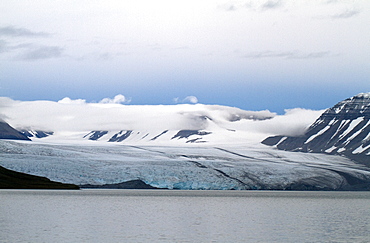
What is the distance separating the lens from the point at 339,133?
16250cm

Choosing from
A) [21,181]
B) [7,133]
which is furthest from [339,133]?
[21,181]

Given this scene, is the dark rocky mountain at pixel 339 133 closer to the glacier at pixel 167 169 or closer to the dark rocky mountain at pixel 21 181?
the glacier at pixel 167 169

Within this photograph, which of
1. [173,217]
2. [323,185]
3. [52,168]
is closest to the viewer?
[173,217]

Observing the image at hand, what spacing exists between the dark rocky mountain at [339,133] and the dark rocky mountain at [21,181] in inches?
3749

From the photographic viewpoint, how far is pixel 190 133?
200 m

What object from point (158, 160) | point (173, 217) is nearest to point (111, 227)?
point (173, 217)

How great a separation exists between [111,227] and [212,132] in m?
169

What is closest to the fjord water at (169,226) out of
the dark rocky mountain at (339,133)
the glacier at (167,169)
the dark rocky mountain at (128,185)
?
the glacier at (167,169)

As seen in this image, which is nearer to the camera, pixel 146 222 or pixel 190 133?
pixel 146 222

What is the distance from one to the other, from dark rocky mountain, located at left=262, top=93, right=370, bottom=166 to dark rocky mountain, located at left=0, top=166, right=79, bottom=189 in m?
95.2

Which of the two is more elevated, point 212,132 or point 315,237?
point 212,132

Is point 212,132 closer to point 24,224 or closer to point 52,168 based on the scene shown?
point 52,168

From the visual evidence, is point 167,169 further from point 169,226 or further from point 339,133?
point 339,133

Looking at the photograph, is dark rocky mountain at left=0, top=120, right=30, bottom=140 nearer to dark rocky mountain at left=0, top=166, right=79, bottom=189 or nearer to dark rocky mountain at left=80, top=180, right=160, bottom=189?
dark rocky mountain at left=80, top=180, right=160, bottom=189
